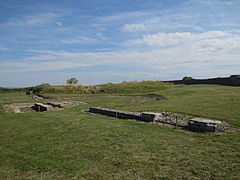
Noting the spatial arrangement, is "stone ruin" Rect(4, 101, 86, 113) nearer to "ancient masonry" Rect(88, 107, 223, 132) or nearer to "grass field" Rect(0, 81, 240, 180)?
"ancient masonry" Rect(88, 107, 223, 132)

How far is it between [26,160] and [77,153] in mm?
1455

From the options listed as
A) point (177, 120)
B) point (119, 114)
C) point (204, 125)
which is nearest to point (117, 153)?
point (204, 125)

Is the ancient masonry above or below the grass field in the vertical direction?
above

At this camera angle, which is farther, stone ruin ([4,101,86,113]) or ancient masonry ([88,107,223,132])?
stone ruin ([4,101,86,113])

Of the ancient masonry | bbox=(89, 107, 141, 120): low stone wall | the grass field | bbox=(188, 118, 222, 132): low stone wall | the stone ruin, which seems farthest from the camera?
the stone ruin

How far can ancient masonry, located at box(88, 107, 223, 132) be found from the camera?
8.34 metres

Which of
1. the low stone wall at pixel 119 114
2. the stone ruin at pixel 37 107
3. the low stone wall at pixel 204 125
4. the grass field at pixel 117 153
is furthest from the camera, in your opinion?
the stone ruin at pixel 37 107

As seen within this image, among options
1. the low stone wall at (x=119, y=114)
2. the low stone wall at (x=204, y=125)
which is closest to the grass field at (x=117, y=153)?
the low stone wall at (x=204, y=125)

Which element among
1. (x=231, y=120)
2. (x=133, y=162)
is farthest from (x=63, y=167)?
(x=231, y=120)

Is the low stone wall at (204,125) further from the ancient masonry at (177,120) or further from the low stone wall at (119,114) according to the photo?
the low stone wall at (119,114)

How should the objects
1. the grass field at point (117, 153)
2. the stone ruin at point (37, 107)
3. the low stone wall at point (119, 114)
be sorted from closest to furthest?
the grass field at point (117, 153)
the low stone wall at point (119, 114)
the stone ruin at point (37, 107)

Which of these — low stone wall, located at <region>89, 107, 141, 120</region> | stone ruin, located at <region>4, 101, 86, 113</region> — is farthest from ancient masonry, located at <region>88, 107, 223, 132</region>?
stone ruin, located at <region>4, 101, 86, 113</region>

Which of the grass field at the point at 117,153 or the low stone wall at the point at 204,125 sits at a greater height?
the low stone wall at the point at 204,125

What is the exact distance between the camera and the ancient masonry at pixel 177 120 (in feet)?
27.3
